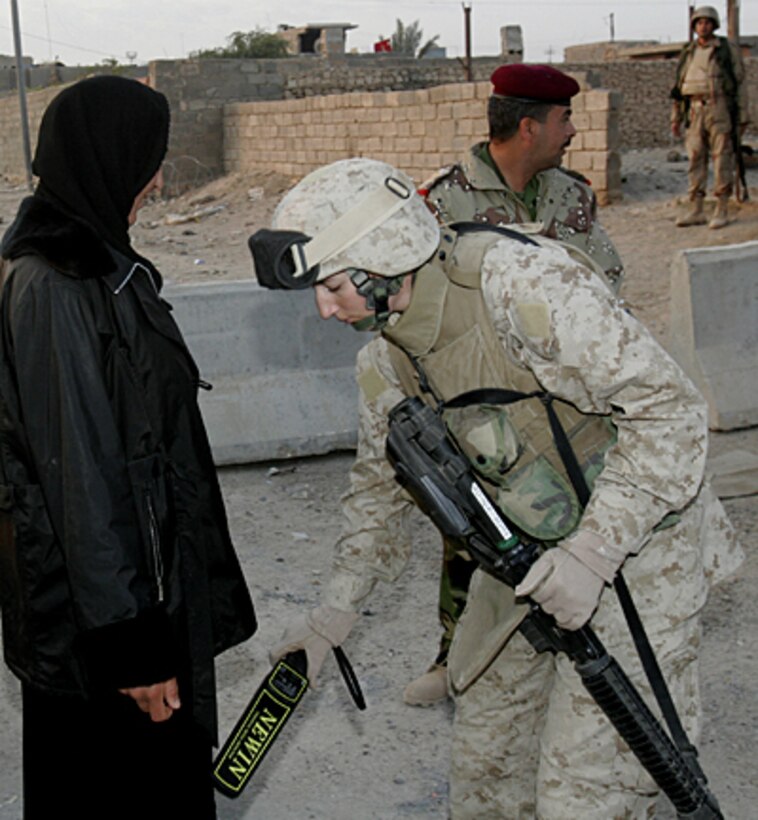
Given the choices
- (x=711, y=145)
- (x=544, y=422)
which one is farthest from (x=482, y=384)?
(x=711, y=145)

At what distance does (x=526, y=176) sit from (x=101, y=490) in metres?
2.02

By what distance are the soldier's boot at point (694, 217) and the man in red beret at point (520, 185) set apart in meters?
7.58

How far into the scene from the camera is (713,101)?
10.4 metres

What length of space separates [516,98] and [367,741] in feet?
6.33

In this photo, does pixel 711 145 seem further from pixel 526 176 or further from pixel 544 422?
pixel 544 422

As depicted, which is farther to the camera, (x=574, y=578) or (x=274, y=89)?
(x=274, y=89)

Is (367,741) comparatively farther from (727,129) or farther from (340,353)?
(727,129)

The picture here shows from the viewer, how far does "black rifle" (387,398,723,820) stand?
2211mm

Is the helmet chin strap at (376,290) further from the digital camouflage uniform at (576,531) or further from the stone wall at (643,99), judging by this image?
Answer: the stone wall at (643,99)

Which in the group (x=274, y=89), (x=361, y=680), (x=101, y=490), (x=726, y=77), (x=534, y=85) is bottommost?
(x=361, y=680)

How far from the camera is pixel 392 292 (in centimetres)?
222

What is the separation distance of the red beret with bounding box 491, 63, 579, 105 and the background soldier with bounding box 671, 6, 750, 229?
7101 mm

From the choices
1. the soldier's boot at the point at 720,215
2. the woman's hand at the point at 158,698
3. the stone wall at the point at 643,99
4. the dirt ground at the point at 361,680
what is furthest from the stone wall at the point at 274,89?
the woman's hand at the point at 158,698

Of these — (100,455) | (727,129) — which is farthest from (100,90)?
(727,129)
